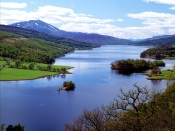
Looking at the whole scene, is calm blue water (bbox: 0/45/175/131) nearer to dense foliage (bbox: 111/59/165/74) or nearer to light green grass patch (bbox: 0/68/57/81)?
light green grass patch (bbox: 0/68/57/81)

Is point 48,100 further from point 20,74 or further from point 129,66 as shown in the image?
point 129,66

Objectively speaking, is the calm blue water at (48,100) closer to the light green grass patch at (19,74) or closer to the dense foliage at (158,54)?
the light green grass patch at (19,74)

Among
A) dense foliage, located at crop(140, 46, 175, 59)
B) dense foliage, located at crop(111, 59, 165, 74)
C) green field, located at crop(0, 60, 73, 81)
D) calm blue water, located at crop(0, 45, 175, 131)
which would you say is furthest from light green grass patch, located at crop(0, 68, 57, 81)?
dense foliage, located at crop(140, 46, 175, 59)

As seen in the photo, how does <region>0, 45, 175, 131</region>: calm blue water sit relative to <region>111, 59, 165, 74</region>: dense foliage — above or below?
below

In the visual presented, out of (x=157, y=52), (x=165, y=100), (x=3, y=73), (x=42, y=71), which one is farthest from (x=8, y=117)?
(x=157, y=52)

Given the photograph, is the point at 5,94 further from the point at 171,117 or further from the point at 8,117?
the point at 171,117

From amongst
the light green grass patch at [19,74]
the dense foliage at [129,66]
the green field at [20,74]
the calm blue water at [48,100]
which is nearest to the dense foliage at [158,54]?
the dense foliage at [129,66]

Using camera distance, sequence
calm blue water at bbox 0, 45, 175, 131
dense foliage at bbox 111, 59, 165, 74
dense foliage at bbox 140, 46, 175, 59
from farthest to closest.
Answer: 1. dense foliage at bbox 140, 46, 175, 59
2. dense foliage at bbox 111, 59, 165, 74
3. calm blue water at bbox 0, 45, 175, 131

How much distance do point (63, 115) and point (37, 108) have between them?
19.9 feet

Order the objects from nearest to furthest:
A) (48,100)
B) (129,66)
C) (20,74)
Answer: (48,100)
(20,74)
(129,66)

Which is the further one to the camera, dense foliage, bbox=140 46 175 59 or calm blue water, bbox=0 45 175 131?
dense foliage, bbox=140 46 175 59

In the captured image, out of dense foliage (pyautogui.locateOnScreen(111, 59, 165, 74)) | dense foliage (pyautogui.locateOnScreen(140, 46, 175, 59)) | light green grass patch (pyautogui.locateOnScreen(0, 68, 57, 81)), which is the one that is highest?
dense foliage (pyautogui.locateOnScreen(140, 46, 175, 59))

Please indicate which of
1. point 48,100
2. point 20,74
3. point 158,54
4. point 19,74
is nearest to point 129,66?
point 20,74

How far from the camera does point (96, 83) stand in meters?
72.9
